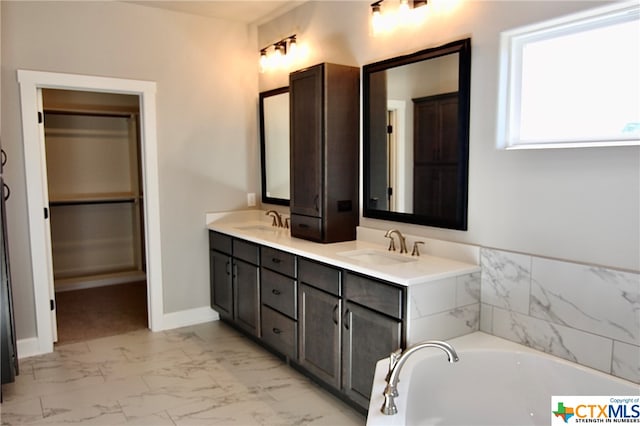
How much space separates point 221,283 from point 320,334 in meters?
1.50

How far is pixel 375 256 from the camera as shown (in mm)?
2865

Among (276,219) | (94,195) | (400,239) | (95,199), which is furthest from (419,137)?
(94,195)

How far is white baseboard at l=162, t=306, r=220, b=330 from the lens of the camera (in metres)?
3.99

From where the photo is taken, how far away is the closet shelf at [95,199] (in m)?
5.11

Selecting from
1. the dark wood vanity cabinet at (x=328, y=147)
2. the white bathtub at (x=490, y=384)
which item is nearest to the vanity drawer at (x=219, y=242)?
the dark wood vanity cabinet at (x=328, y=147)

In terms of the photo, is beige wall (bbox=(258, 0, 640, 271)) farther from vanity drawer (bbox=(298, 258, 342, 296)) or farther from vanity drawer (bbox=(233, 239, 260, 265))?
vanity drawer (bbox=(233, 239, 260, 265))

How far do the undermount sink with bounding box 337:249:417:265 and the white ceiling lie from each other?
2.05 meters

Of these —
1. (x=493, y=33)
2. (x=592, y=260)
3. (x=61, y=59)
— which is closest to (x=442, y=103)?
(x=493, y=33)

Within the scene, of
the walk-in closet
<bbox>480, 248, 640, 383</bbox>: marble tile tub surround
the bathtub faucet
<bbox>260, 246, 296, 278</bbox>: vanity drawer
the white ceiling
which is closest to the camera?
the bathtub faucet

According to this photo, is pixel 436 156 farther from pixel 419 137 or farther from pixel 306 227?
pixel 306 227

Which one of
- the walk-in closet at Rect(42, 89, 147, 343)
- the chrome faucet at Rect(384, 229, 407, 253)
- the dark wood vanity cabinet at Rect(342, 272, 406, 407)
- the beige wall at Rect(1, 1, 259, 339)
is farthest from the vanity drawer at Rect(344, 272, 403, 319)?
the walk-in closet at Rect(42, 89, 147, 343)

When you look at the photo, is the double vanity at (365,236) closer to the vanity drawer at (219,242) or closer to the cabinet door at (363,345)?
the cabinet door at (363,345)

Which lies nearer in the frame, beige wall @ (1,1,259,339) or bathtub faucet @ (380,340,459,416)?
bathtub faucet @ (380,340,459,416)

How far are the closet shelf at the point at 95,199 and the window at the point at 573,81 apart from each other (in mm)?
4579
